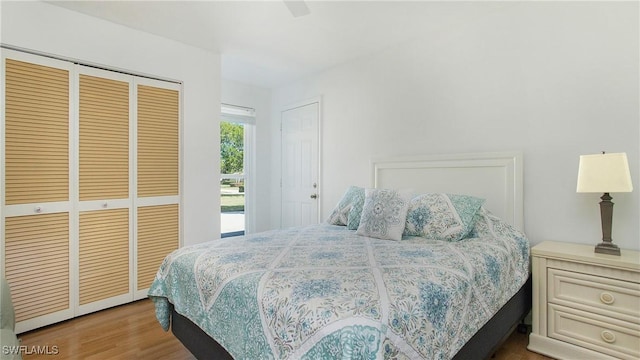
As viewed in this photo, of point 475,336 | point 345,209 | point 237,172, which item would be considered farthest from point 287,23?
point 475,336

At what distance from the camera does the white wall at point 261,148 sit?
441cm

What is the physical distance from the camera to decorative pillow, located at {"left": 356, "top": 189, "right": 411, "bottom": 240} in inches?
84.3

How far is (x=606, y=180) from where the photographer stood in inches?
69.4

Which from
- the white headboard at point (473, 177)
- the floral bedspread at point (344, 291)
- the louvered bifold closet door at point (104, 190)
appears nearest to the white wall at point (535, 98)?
the white headboard at point (473, 177)

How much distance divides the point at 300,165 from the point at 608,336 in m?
3.18

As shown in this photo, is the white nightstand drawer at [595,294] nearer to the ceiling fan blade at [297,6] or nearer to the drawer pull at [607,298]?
the drawer pull at [607,298]

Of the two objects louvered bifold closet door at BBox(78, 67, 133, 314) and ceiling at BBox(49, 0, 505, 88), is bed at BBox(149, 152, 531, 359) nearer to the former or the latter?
louvered bifold closet door at BBox(78, 67, 133, 314)

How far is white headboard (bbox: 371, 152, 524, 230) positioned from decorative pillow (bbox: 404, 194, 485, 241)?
25cm

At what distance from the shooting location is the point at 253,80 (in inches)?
164

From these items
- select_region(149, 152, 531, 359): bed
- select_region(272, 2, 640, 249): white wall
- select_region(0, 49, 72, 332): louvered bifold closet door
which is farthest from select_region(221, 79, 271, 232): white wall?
select_region(0, 49, 72, 332): louvered bifold closet door

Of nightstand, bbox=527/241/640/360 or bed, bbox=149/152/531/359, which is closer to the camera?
bed, bbox=149/152/531/359

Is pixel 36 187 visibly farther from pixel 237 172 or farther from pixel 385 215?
pixel 385 215

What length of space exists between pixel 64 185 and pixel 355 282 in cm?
242

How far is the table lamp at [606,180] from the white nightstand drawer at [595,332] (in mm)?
387
